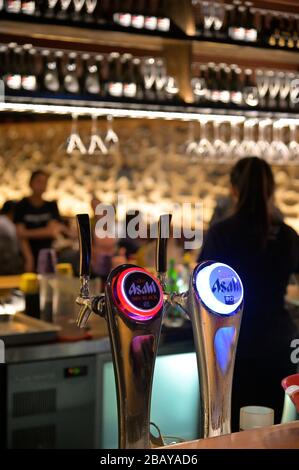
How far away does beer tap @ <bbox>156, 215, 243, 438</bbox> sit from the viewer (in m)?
1.40

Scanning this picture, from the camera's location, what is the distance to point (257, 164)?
307cm

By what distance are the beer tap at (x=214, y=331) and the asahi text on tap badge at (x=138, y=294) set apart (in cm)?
8

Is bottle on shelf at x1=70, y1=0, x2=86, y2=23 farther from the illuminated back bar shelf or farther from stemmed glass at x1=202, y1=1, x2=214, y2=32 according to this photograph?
stemmed glass at x1=202, y1=1, x2=214, y2=32

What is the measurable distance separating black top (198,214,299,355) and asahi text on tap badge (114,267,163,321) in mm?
1617

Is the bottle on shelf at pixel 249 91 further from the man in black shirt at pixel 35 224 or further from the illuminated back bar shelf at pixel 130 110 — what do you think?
the man in black shirt at pixel 35 224

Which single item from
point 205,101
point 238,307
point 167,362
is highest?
point 205,101

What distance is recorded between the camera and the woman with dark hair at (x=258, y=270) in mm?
3014

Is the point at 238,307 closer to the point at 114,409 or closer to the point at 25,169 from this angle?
the point at 114,409

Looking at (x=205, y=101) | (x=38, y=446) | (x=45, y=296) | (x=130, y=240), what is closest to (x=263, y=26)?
(x=205, y=101)

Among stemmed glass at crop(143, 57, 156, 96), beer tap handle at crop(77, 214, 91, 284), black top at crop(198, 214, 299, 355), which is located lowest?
black top at crop(198, 214, 299, 355)

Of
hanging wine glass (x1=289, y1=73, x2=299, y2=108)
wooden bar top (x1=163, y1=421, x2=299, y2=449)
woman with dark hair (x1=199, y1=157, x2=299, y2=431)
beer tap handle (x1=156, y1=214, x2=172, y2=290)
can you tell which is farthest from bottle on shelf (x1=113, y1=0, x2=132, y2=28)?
wooden bar top (x1=163, y1=421, x2=299, y2=449)

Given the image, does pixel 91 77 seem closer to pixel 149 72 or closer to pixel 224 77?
pixel 149 72

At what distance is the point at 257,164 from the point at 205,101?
1.82 meters

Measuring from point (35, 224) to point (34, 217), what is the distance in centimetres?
6
